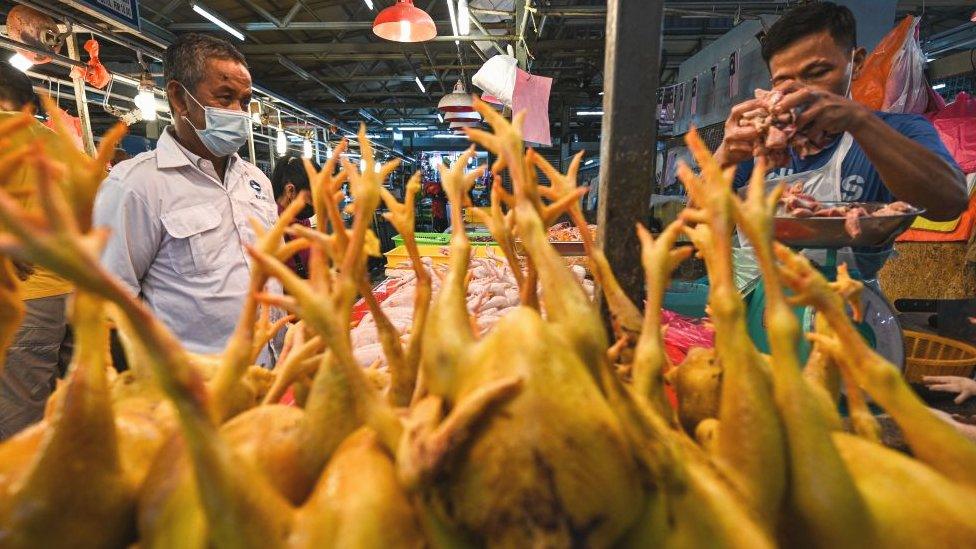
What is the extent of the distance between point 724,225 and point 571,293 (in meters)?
0.28

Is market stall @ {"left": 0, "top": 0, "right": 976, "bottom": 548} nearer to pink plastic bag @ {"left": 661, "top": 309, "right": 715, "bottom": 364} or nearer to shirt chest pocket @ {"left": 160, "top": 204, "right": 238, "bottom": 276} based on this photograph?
pink plastic bag @ {"left": 661, "top": 309, "right": 715, "bottom": 364}

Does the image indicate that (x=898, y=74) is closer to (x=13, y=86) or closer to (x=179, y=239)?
(x=179, y=239)

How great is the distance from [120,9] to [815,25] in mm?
6166

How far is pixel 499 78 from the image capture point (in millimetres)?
5062

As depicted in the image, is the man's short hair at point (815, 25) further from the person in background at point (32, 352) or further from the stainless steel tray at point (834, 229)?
the person in background at point (32, 352)

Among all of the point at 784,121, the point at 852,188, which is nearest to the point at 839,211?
the point at 784,121

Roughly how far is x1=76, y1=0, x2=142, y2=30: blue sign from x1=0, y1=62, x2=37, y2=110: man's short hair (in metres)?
1.78

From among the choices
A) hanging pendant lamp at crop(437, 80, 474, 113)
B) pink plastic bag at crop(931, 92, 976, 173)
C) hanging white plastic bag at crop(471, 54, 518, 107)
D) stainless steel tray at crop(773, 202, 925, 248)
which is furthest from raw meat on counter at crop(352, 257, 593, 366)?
hanging pendant lamp at crop(437, 80, 474, 113)

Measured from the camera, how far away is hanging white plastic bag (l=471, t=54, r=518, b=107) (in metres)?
5.05

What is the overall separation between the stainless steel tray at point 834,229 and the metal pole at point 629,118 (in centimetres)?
94

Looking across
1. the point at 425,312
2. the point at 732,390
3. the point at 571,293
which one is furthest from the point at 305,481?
the point at 732,390

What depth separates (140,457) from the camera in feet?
2.30

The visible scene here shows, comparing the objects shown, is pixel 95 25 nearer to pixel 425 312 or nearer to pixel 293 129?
pixel 425 312

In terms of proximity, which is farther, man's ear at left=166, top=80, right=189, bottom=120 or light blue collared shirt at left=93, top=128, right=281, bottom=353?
man's ear at left=166, top=80, right=189, bottom=120
